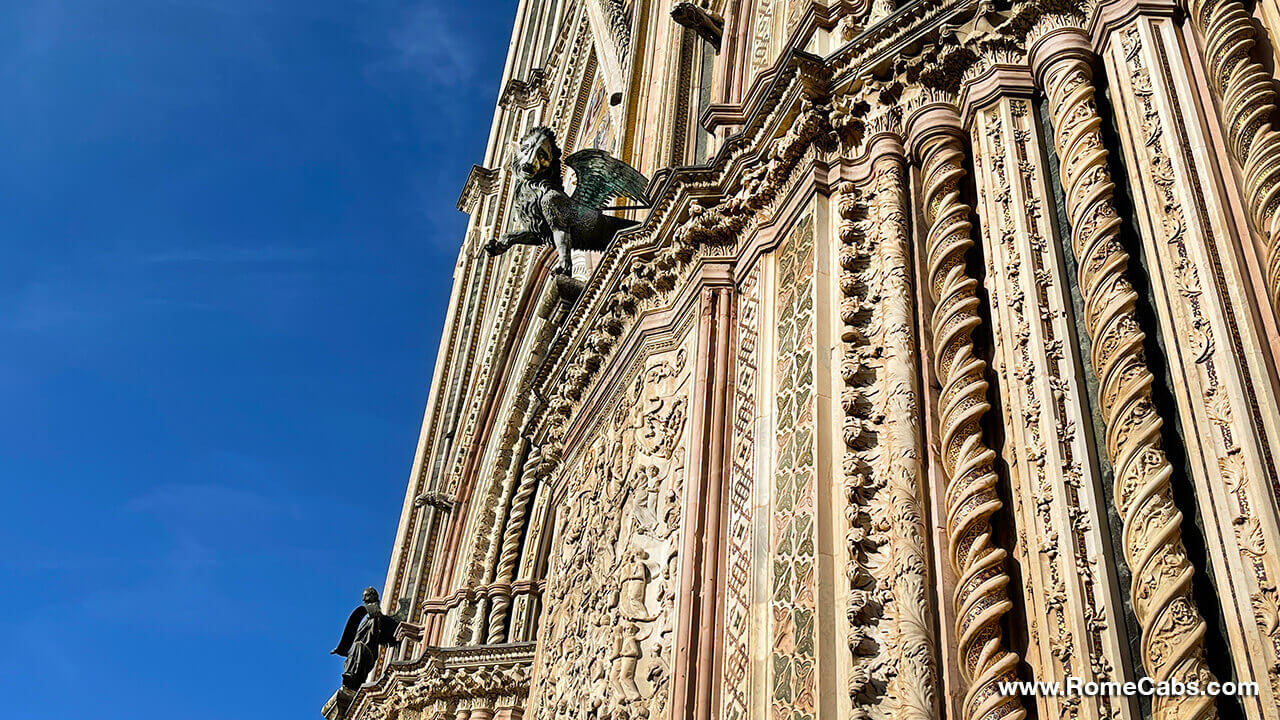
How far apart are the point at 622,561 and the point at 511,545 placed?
662 centimetres

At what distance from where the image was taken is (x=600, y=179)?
29.5ft

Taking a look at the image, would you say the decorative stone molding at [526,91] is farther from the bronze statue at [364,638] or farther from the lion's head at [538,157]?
the lion's head at [538,157]

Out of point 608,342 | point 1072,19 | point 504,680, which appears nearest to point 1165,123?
point 1072,19

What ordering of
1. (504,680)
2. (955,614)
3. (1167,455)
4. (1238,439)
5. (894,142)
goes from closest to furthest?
(1238,439) < (1167,455) < (955,614) < (894,142) < (504,680)

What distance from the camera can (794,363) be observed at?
5.29 meters

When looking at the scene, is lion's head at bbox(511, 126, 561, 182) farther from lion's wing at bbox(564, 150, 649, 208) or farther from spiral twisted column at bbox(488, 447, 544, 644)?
spiral twisted column at bbox(488, 447, 544, 644)

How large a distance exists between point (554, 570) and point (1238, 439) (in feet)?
14.9

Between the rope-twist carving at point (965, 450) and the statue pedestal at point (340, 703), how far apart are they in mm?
9331

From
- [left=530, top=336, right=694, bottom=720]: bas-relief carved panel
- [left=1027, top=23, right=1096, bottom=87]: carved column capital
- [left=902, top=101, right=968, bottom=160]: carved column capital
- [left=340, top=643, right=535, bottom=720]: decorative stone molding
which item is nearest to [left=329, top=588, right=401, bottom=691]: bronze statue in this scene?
[left=340, top=643, right=535, bottom=720]: decorative stone molding

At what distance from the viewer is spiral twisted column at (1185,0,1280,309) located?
3891 millimetres

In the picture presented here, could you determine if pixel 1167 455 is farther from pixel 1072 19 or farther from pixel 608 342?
pixel 608 342

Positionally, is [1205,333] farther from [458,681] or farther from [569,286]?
[458,681]

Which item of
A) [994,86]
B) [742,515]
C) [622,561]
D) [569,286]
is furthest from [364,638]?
[994,86]

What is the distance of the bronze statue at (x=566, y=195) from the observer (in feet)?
28.4
